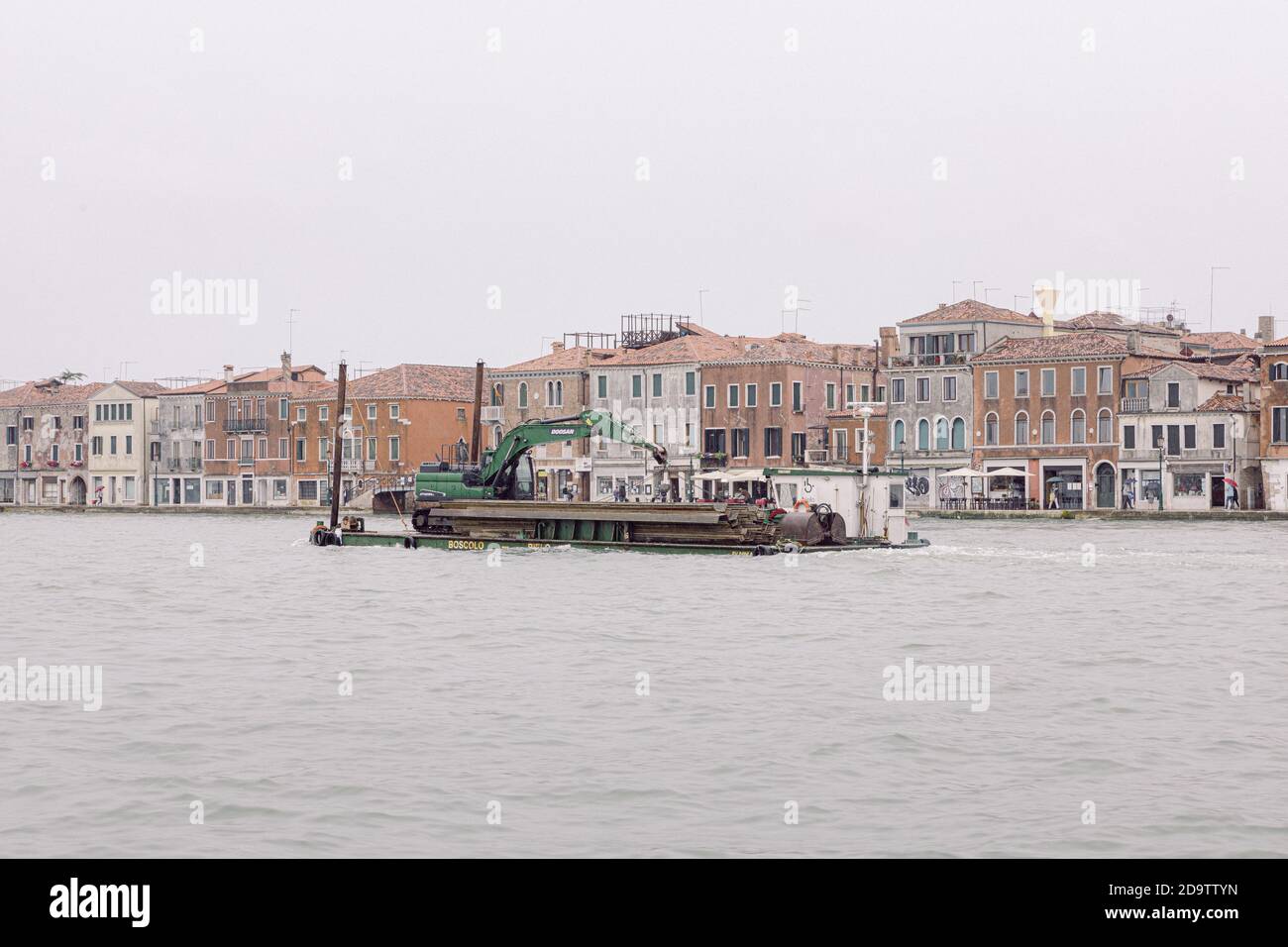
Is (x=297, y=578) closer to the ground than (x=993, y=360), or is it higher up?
closer to the ground

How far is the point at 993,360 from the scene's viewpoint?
7362 centimetres

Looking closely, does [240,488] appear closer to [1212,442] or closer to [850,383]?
[850,383]

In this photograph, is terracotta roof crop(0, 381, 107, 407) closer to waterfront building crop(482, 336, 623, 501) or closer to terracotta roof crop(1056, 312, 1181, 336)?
waterfront building crop(482, 336, 623, 501)

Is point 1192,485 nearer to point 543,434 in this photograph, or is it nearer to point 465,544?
point 543,434

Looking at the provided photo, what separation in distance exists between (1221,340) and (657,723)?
76.7m

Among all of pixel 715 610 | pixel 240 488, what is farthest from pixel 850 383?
pixel 715 610

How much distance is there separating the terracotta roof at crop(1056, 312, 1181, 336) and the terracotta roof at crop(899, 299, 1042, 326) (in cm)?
310

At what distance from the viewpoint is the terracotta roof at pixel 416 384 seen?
91875 millimetres

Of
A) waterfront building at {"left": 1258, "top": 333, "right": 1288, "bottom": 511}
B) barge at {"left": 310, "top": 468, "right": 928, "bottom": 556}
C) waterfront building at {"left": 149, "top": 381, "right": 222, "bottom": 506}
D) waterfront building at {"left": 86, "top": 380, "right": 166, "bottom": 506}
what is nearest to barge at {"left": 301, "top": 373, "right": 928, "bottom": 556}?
barge at {"left": 310, "top": 468, "right": 928, "bottom": 556}

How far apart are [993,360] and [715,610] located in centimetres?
4734

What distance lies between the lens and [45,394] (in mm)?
112562

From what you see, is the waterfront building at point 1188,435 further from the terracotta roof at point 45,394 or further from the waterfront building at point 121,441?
the terracotta roof at point 45,394

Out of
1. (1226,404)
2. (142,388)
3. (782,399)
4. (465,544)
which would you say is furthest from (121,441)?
(1226,404)

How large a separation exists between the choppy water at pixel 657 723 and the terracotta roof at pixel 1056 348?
3878cm
